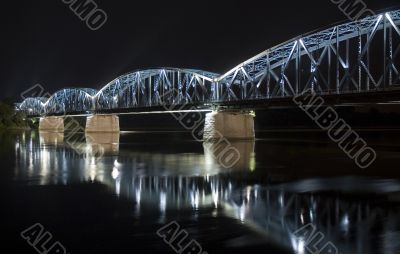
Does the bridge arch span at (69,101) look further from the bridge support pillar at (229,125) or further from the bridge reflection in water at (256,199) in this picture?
the bridge reflection in water at (256,199)

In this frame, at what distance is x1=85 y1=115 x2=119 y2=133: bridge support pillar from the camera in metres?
113

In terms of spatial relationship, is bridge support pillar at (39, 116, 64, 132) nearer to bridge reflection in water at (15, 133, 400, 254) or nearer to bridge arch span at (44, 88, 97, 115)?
bridge arch span at (44, 88, 97, 115)

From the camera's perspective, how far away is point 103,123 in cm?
11569

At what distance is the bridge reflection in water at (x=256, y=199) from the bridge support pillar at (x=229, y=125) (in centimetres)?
3538

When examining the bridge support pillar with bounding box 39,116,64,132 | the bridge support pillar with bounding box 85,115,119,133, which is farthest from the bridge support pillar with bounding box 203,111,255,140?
the bridge support pillar with bounding box 39,116,64,132

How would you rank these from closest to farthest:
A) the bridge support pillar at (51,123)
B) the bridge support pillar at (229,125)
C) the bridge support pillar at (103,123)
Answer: the bridge support pillar at (229,125)
the bridge support pillar at (103,123)
the bridge support pillar at (51,123)

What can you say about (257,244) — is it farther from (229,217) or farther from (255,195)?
(255,195)

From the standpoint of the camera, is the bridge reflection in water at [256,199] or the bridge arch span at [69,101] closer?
the bridge reflection in water at [256,199]

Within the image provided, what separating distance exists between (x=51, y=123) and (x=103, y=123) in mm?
36491

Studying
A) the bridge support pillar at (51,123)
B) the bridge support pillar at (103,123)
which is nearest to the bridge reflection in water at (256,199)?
the bridge support pillar at (103,123)

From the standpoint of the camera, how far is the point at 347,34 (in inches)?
2211

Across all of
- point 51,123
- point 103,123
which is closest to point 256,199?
point 103,123

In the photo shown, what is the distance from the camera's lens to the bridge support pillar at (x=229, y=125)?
67625 mm

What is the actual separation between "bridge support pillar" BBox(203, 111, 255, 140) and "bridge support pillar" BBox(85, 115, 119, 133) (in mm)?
47751
